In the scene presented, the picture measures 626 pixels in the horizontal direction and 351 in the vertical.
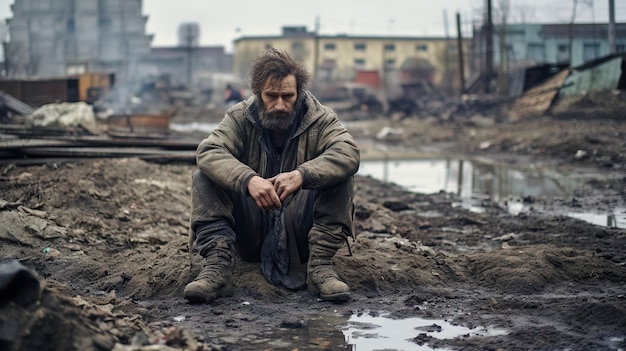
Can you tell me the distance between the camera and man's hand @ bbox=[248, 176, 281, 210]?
455 cm

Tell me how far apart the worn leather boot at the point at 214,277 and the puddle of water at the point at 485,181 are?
176 inches

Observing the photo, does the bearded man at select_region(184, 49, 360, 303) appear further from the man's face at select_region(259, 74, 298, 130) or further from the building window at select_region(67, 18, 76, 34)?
the building window at select_region(67, 18, 76, 34)

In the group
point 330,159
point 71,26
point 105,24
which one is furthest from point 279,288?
point 105,24

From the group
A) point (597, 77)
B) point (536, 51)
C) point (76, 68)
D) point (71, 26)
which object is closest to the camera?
point (597, 77)

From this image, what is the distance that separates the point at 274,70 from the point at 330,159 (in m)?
0.71

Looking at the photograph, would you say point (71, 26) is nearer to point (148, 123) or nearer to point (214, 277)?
point (148, 123)

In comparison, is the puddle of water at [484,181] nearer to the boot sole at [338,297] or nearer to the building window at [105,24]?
the boot sole at [338,297]

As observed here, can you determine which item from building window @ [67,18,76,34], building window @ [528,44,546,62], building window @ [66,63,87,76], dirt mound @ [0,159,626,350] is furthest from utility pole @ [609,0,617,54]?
building window @ [67,18,76,34]

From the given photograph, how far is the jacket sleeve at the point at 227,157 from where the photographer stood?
15.4ft

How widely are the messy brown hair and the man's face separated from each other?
0.03 m

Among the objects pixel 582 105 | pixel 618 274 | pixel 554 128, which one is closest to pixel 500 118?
pixel 582 105

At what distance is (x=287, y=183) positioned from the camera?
461 centimetres

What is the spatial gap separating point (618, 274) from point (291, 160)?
2.27m

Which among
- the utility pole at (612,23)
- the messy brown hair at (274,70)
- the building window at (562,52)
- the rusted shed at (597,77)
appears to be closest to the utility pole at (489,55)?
the utility pole at (612,23)
